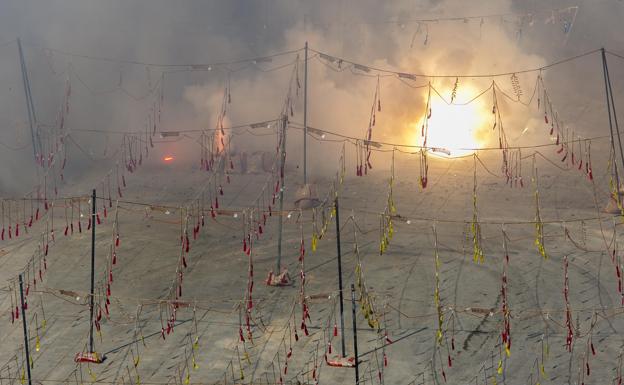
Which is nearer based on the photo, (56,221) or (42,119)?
(56,221)

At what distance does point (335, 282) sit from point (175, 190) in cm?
1614

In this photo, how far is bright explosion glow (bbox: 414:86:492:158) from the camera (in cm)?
5428

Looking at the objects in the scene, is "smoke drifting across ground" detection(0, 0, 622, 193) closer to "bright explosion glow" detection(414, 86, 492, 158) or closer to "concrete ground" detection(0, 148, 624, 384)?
"bright explosion glow" detection(414, 86, 492, 158)

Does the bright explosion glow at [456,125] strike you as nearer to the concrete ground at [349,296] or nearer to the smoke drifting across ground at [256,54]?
the smoke drifting across ground at [256,54]

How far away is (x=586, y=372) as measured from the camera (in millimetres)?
29422

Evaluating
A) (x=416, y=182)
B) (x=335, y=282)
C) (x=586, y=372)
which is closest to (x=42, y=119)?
(x=416, y=182)

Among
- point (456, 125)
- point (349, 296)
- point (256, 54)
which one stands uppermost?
point (256, 54)

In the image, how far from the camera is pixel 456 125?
55.2m

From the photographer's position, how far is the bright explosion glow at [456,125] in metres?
54.3

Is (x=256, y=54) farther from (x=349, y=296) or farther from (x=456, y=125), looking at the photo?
(x=349, y=296)

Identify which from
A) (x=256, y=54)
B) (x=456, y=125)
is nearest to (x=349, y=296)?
(x=456, y=125)

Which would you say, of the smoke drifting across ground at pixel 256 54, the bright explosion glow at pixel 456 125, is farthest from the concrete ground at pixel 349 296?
the smoke drifting across ground at pixel 256 54

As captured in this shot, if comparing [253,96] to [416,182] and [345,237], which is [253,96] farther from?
[345,237]

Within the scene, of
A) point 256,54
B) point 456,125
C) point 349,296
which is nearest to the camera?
point 349,296
